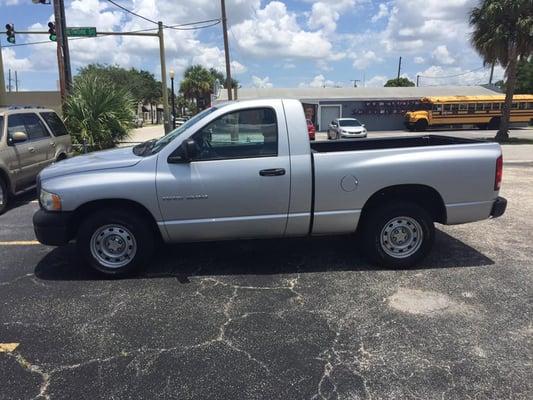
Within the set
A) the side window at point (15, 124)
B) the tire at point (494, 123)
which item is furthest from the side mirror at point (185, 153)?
the tire at point (494, 123)

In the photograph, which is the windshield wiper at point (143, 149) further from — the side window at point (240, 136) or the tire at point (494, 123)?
the tire at point (494, 123)

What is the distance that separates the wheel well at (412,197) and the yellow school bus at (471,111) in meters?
35.5

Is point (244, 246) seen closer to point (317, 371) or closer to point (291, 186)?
point (291, 186)

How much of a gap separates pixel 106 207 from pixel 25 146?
491 cm

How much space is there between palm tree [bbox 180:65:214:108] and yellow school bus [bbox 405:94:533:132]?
37.7 m

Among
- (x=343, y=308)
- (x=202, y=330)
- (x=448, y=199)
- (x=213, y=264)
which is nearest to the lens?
(x=202, y=330)

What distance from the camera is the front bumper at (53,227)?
15.7 feet

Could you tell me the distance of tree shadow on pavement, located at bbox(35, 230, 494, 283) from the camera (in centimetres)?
522

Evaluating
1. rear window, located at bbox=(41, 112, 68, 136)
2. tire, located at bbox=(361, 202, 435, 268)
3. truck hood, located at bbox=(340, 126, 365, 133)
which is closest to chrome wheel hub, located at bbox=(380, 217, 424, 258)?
tire, located at bbox=(361, 202, 435, 268)

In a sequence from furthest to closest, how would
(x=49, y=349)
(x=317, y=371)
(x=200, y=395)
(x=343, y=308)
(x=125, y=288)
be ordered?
1. (x=125, y=288)
2. (x=343, y=308)
3. (x=49, y=349)
4. (x=317, y=371)
5. (x=200, y=395)

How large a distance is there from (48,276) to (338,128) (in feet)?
87.1

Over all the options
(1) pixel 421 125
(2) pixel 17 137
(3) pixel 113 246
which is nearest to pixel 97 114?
(2) pixel 17 137

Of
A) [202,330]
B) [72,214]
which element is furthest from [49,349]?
[72,214]

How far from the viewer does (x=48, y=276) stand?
514 centimetres
